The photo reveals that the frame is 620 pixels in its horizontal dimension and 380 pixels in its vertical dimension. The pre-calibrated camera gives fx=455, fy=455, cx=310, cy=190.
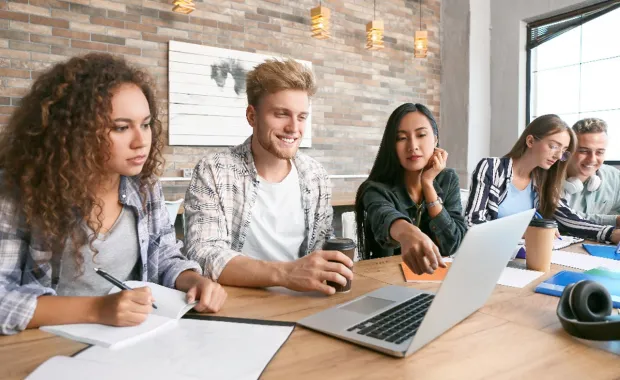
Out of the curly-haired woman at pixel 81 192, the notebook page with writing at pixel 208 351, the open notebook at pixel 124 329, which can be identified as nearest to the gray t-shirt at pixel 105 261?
the curly-haired woman at pixel 81 192

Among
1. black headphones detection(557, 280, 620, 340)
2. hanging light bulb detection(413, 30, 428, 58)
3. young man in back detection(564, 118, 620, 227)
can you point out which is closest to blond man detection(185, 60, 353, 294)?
black headphones detection(557, 280, 620, 340)

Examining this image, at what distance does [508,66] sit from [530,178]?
300 centimetres

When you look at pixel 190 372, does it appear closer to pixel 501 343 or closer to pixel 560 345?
pixel 501 343

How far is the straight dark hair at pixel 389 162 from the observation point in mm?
1853

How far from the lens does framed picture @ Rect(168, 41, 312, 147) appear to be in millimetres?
3938

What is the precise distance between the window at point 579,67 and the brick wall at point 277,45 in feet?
3.89

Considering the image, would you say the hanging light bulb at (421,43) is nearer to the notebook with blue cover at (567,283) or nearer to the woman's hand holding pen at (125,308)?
the notebook with blue cover at (567,283)

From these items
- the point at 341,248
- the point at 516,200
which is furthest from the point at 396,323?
the point at 516,200

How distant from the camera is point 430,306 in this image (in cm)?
72

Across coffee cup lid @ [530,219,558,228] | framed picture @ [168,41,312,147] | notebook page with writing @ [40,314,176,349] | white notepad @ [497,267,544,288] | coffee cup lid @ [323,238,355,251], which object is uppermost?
framed picture @ [168,41,312,147]

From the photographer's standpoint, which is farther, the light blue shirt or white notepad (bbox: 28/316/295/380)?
the light blue shirt

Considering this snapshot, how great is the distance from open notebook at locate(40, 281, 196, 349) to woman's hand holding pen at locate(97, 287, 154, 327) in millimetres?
12

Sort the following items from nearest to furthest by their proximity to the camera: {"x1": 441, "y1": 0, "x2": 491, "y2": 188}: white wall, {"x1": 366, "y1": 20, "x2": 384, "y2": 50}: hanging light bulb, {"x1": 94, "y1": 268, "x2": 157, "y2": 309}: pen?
{"x1": 94, "y1": 268, "x2": 157, "y2": 309}: pen, {"x1": 366, "y1": 20, "x2": 384, "y2": 50}: hanging light bulb, {"x1": 441, "y1": 0, "x2": 491, "y2": 188}: white wall

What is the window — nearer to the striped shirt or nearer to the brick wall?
the brick wall
